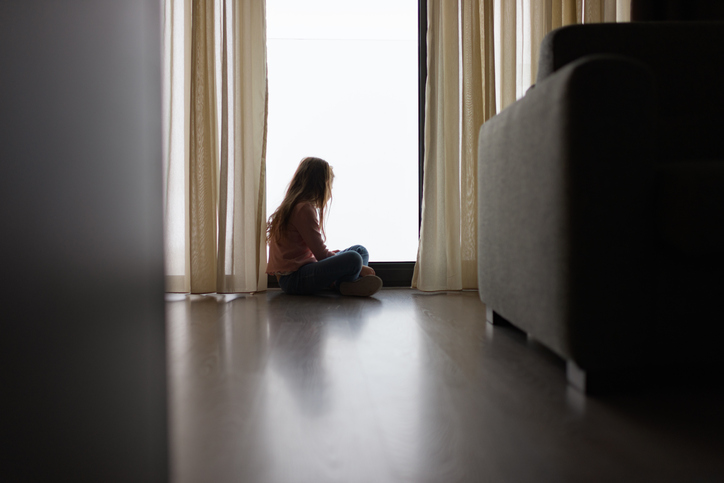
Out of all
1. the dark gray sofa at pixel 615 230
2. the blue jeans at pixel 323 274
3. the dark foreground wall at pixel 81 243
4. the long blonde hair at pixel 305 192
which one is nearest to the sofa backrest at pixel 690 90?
the dark gray sofa at pixel 615 230

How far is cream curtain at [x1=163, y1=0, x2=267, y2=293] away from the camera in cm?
228

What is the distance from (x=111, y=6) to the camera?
0.24 m

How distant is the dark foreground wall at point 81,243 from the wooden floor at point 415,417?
0.35 m

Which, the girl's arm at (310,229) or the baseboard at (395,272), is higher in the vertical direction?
the girl's arm at (310,229)

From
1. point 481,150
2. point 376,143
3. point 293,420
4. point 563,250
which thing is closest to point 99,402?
point 293,420

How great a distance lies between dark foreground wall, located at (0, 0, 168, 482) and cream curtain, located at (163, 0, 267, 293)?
2064mm

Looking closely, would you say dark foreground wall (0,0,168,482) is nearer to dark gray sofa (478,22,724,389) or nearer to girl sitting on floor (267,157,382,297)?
Answer: dark gray sofa (478,22,724,389)

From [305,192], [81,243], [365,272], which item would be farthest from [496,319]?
[81,243]

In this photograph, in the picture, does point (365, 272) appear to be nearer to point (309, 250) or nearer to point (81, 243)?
point (309, 250)

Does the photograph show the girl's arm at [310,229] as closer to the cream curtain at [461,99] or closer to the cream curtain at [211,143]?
the cream curtain at [211,143]

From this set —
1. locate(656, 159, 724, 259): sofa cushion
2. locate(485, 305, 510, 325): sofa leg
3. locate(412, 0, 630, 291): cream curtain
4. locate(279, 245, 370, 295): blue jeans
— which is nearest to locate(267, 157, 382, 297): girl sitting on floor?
locate(279, 245, 370, 295): blue jeans

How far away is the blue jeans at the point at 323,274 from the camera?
217cm

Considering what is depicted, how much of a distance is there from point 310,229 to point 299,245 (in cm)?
12

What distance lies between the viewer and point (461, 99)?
2.40 metres
